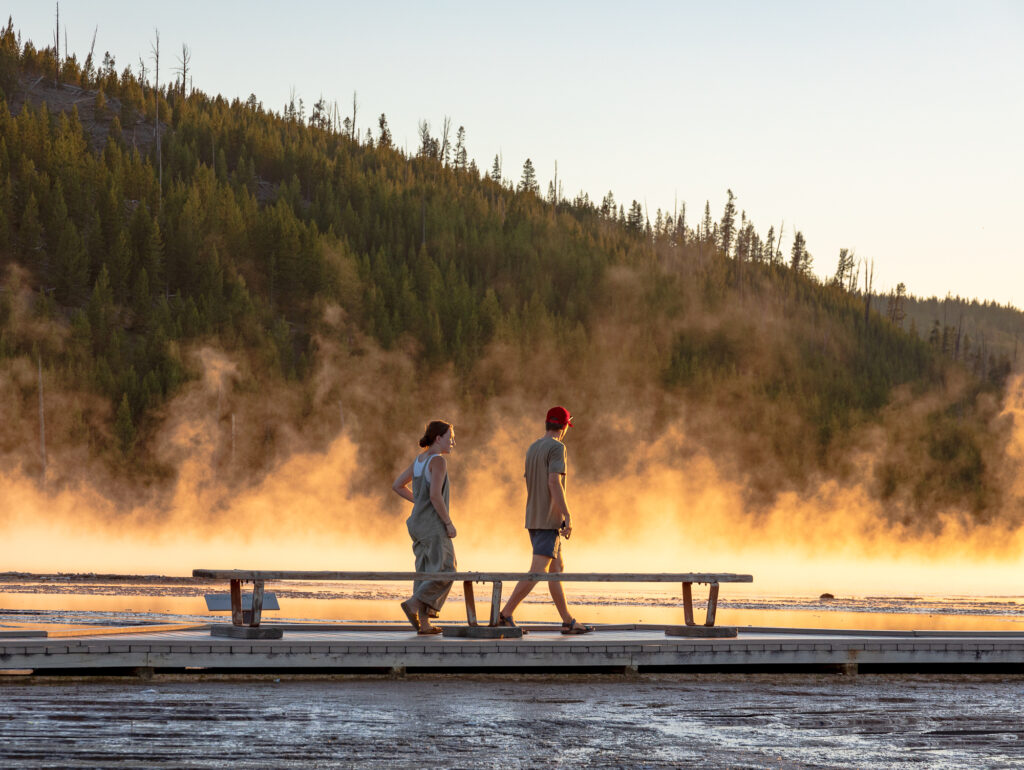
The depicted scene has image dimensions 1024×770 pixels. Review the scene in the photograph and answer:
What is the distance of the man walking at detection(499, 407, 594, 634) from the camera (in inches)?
481

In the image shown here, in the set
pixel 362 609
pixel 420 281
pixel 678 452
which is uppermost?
pixel 420 281

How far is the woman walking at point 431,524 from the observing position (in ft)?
39.4

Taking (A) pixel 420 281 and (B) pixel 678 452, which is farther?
(A) pixel 420 281

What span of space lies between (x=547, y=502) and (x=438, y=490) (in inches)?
38.4

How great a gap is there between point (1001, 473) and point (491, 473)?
40600 mm

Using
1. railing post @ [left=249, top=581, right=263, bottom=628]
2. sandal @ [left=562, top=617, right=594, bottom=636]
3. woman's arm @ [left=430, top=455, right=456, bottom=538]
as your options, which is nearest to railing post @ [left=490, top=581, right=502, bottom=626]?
woman's arm @ [left=430, top=455, right=456, bottom=538]

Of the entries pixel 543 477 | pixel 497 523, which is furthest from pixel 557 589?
pixel 497 523

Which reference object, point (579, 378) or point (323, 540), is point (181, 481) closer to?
point (323, 540)

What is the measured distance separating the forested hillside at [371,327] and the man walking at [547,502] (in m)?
60.3

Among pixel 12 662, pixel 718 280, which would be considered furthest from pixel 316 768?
pixel 718 280

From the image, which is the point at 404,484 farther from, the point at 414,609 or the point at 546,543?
the point at 546,543

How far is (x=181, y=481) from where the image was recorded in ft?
233

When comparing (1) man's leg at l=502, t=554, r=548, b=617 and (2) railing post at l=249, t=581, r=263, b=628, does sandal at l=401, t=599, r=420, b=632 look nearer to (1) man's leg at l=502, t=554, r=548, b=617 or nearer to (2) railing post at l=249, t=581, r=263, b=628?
(1) man's leg at l=502, t=554, r=548, b=617

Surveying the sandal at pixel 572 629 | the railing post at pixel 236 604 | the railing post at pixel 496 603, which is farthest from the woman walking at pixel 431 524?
the railing post at pixel 236 604
